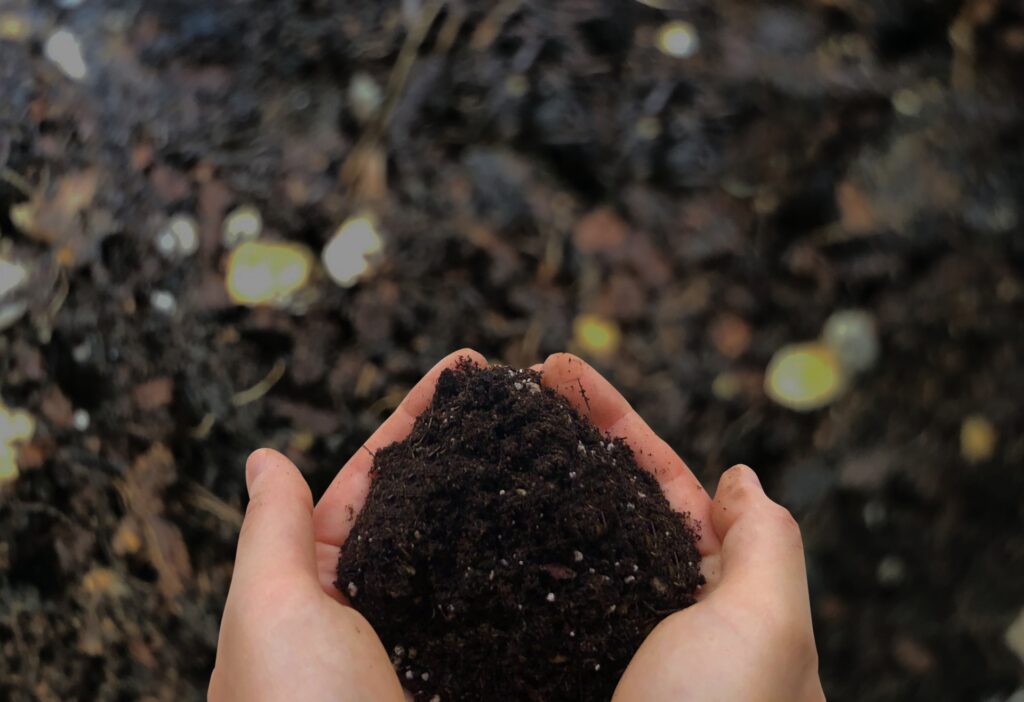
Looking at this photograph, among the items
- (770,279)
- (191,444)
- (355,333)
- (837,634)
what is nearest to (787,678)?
(837,634)

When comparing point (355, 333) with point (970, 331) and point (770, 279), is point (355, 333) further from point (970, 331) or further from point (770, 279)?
point (970, 331)

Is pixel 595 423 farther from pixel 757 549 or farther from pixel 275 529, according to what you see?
pixel 275 529

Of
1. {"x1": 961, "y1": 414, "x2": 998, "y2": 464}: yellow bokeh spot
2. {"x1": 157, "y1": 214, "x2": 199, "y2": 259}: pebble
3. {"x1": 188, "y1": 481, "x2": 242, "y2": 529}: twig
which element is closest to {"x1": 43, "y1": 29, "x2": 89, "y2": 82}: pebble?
{"x1": 157, "y1": 214, "x2": 199, "y2": 259}: pebble

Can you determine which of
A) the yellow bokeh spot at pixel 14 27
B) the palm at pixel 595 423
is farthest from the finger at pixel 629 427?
the yellow bokeh spot at pixel 14 27

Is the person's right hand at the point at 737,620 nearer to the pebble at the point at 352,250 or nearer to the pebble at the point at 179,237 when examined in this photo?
the pebble at the point at 352,250

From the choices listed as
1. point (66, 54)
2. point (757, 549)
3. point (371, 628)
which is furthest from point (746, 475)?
point (66, 54)

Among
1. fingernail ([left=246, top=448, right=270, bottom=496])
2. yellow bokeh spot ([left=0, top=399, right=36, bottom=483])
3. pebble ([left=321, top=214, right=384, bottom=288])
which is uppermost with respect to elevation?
pebble ([left=321, top=214, right=384, bottom=288])

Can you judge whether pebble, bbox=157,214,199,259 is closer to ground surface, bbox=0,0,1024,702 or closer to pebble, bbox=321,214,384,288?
ground surface, bbox=0,0,1024,702
